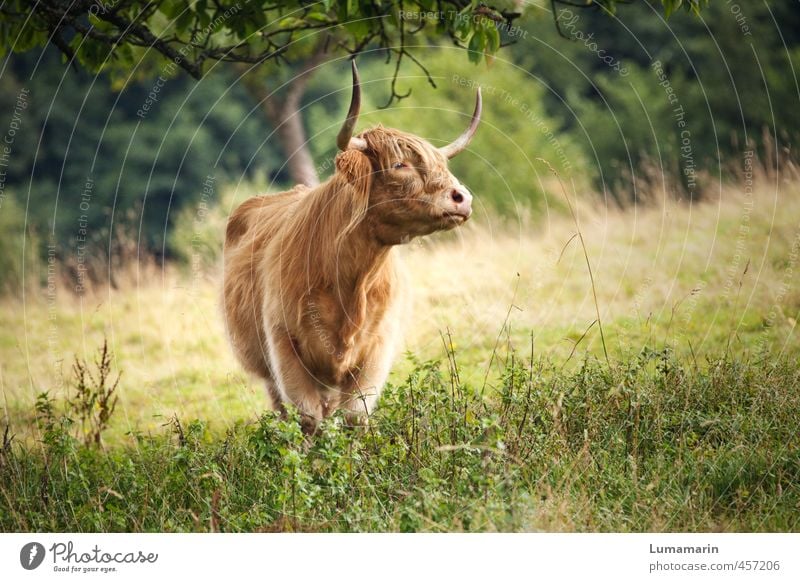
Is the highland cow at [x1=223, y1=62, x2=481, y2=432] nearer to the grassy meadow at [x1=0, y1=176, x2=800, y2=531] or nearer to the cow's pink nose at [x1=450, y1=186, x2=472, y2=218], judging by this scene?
the cow's pink nose at [x1=450, y1=186, x2=472, y2=218]

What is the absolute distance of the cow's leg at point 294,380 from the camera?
6070mm

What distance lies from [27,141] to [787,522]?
31.6 meters

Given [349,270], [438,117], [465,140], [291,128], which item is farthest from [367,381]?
[438,117]

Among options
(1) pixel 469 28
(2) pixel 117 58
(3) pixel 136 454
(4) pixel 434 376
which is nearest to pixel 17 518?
(3) pixel 136 454

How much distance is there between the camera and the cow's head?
5.60 meters

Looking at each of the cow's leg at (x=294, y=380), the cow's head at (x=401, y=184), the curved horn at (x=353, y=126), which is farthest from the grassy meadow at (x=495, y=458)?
the curved horn at (x=353, y=126)

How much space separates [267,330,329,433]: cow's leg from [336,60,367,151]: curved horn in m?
1.33

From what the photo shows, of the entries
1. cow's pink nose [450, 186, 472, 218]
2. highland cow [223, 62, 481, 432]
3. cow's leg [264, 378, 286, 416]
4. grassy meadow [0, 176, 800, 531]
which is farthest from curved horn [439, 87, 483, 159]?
cow's leg [264, 378, 286, 416]

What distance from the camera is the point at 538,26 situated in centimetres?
3325

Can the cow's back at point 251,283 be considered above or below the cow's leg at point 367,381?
above
